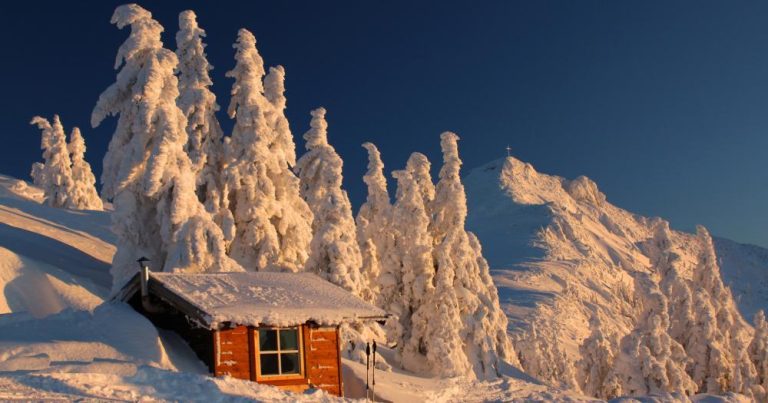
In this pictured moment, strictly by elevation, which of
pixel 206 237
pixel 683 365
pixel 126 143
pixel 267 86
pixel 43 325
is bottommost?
pixel 683 365

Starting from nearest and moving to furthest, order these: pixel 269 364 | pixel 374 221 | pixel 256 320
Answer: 1. pixel 256 320
2. pixel 269 364
3. pixel 374 221

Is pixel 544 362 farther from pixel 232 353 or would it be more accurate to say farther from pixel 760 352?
pixel 232 353

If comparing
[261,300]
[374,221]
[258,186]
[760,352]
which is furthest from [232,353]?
[760,352]

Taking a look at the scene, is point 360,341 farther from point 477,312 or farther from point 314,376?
point 314,376

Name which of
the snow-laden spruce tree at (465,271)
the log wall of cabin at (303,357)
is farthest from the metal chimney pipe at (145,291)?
the snow-laden spruce tree at (465,271)

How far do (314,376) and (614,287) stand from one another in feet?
454

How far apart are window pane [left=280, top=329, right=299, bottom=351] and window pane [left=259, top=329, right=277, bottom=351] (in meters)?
0.19

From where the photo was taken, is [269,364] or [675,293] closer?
[269,364]

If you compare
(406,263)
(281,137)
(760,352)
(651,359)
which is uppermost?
(281,137)

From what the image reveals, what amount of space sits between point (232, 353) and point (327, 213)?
16.9 metres

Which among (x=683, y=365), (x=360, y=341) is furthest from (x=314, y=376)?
(x=683, y=365)

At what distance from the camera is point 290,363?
20281 millimetres

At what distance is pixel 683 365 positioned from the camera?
1871 inches

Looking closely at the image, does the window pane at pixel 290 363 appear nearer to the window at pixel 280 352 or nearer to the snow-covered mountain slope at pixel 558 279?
the window at pixel 280 352
